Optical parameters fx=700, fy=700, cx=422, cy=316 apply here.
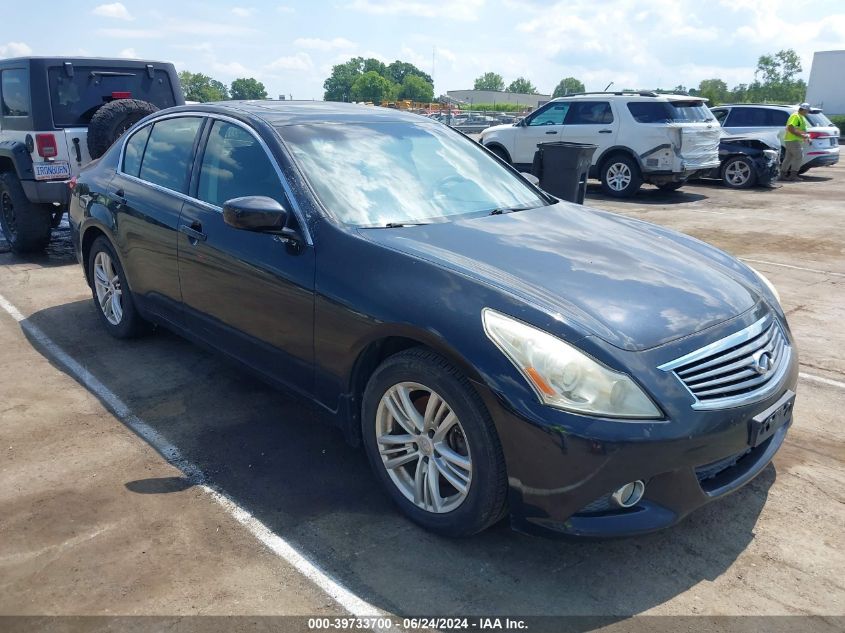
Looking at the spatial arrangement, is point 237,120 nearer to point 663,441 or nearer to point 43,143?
point 663,441

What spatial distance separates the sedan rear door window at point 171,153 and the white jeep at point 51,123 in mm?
2892

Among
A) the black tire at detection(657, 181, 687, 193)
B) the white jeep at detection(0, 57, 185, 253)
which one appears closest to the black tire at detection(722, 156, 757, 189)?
the black tire at detection(657, 181, 687, 193)

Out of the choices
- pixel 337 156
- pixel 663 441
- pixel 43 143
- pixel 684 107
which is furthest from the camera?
pixel 684 107

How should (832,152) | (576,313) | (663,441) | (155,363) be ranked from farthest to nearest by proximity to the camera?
(832,152), (155,363), (576,313), (663,441)

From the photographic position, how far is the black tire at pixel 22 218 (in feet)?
25.4

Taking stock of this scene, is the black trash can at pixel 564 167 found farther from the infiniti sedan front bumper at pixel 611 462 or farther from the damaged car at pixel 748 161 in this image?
the damaged car at pixel 748 161

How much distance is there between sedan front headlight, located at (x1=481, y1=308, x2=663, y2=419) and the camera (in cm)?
247

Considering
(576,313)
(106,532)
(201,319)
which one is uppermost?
(576,313)

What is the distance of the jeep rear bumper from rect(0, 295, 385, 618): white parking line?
2677 mm

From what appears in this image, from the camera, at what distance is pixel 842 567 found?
9.12ft

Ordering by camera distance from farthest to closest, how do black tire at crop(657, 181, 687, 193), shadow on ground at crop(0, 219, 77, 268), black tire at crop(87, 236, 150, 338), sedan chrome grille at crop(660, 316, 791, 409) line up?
1. black tire at crop(657, 181, 687, 193)
2. shadow on ground at crop(0, 219, 77, 268)
3. black tire at crop(87, 236, 150, 338)
4. sedan chrome grille at crop(660, 316, 791, 409)

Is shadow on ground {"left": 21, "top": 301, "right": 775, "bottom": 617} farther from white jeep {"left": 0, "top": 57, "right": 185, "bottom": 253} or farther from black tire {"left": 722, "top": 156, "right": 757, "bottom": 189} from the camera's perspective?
black tire {"left": 722, "top": 156, "right": 757, "bottom": 189}

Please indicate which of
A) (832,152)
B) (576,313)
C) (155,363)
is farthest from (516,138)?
(576,313)

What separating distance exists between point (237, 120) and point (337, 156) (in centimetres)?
73
